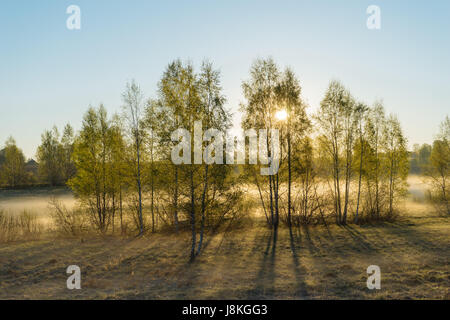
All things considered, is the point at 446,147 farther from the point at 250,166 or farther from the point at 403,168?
the point at 250,166

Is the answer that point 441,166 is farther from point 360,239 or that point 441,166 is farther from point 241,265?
point 241,265

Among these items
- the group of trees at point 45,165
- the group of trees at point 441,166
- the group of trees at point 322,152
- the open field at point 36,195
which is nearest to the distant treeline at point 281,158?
the group of trees at point 322,152

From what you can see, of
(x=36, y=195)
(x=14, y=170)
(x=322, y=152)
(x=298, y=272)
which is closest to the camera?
(x=298, y=272)

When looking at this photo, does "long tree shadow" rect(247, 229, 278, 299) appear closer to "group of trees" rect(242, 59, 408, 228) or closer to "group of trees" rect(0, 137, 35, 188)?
"group of trees" rect(242, 59, 408, 228)

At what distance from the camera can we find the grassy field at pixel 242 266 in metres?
9.89

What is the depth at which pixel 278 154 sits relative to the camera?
23.0 meters

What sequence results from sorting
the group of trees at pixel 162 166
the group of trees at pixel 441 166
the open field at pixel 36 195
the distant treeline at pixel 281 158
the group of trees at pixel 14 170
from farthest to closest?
the group of trees at pixel 14 170 < the open field at pixel 36 195 < the group of trees at pixel 441 166 < the distant treeline at pixel 281 158 < the group of trees at pixel 162 166

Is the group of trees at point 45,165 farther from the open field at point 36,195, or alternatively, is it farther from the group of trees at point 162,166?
the group of trees at point 162,166

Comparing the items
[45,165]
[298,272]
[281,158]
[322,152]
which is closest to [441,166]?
[322,152]

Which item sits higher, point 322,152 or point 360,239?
point 322,152

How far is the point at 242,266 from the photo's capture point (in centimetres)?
1377
